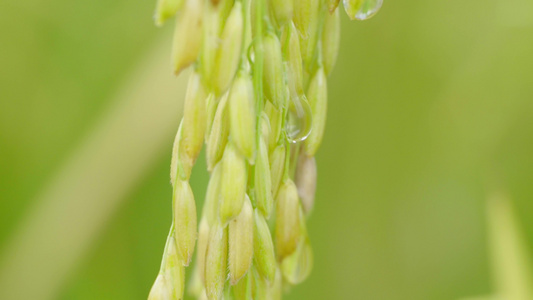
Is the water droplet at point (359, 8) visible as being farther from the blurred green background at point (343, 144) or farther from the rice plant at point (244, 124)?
the blurred green background at point (343, 144)


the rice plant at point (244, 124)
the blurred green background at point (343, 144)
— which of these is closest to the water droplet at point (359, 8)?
the rice plant at point (244, 124)

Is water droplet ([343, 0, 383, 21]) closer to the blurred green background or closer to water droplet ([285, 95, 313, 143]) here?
water droplet ([285, 95, 313, 143])

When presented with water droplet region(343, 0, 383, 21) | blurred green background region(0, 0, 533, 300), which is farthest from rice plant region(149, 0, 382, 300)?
blurred green background region(0, 0, 533, 300)

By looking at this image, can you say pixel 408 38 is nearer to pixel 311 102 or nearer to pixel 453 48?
pixel 453 48

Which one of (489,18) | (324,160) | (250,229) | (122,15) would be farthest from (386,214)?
(250,229)

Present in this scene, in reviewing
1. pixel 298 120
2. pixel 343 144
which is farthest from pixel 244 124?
pixel 343 144
